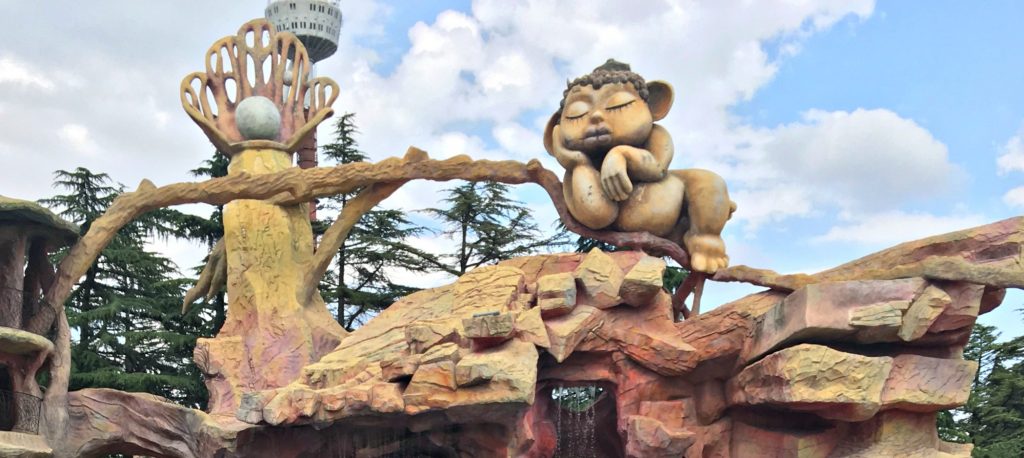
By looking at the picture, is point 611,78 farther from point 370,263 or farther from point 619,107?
point 370,263

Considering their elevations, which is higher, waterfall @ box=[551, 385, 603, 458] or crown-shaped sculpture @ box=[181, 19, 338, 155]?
crown-shaped sculpture @ box=[181, 19, 338, 155]

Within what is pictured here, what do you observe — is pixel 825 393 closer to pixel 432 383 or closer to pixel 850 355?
pixel 850 355

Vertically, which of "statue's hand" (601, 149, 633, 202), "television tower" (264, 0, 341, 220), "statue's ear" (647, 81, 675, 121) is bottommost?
"statue's hand" (601, 149, 633, 202)

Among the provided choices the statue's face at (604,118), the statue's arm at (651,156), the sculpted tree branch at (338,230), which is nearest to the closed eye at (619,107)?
the statue's face at (604,118)

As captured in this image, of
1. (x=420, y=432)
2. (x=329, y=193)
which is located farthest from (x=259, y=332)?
(x=420, y=432)

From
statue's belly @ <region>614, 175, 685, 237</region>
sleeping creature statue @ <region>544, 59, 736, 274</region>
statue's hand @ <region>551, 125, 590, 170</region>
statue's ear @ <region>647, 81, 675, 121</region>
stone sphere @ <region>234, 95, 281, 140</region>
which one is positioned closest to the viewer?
sleeping creature statue @ <region>544, 59, 736, 274</region>

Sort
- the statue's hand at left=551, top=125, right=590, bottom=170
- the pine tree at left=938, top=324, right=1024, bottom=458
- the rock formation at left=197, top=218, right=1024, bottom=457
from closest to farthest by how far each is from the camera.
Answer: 1. the rock formation at left=197, top=218, right=1024, bottom=457
2. the statue's hand at left=551, top=125, right=590, bottom=170
3. the pine tree at left=938, top=324, right=1024, bottom=458

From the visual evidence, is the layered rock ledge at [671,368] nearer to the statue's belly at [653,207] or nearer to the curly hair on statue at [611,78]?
the statue's belly at [653,207]

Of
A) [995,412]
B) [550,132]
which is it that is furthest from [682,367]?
[995,412]

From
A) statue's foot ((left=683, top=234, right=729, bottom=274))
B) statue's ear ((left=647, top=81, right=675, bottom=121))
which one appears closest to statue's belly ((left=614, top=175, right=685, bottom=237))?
statue's foot ((left=683, top=234, right=729, bottom=274))

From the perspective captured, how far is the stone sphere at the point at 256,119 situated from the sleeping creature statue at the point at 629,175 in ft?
11.6

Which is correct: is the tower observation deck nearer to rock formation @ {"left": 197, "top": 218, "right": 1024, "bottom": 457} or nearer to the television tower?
the television tower

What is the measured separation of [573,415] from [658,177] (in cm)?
230

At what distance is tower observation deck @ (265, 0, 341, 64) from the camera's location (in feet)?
111
